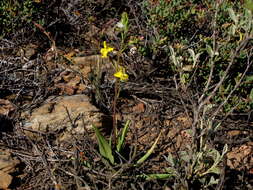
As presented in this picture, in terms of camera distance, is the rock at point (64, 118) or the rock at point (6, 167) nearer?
the rock at point (6, 167)

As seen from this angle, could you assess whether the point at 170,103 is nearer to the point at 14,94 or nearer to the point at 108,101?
the point at 108,101

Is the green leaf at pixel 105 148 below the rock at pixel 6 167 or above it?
above

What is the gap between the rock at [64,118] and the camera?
9.23 feet

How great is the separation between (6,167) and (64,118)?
2.09ft

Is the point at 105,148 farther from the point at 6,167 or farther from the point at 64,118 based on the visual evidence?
the point at 6,167

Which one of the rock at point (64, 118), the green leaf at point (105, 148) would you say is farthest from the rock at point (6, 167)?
the green leaf at point (105, 148)

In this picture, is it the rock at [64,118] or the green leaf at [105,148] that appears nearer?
the green leaf at [105,148]

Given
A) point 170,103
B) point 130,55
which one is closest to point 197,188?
point 170,103

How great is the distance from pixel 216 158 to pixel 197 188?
1.18 feet

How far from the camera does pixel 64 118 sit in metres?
2.84

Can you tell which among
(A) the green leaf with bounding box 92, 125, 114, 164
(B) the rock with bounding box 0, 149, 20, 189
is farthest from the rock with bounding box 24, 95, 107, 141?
(A) the green leaf with bounding box 92, 125, 114, 164

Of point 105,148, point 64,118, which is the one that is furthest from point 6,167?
point 105,148

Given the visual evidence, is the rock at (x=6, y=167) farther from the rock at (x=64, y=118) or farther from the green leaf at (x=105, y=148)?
the green leaf at (x=105, y=148)

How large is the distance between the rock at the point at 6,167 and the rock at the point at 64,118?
281 millimetres
